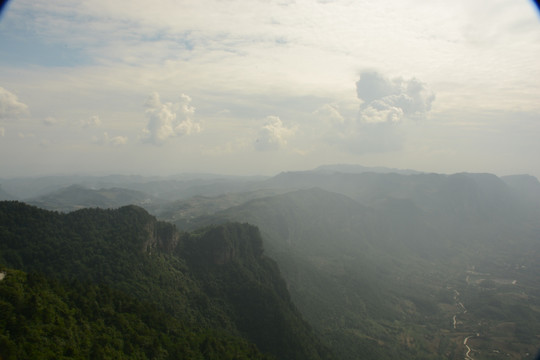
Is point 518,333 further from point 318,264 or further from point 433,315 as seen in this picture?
point 318,264

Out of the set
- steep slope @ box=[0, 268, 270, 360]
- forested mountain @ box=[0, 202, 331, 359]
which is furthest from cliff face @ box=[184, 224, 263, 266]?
steep slope @ box=[0, 268, 270, 360]

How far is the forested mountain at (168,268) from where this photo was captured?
2744 inches

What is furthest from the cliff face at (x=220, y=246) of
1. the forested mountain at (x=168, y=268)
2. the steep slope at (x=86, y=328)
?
the steep slope at (x=86, y=328)

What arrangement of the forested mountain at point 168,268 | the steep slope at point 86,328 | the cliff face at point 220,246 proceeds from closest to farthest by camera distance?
1. the steep slope at point 86,328
2. the forested mountain at point 168,268
3. the cliff face at point 220,246

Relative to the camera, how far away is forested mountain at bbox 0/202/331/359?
69.7m

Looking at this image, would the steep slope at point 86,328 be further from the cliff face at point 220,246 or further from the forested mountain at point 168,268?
the cliff face at point 220,246

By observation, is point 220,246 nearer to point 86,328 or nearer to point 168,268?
point 168,268

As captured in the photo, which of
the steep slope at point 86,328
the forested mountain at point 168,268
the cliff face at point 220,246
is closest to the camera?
the steep slope at point 86,328

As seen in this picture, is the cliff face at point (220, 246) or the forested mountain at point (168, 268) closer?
the forested mountain at point (168, 268)

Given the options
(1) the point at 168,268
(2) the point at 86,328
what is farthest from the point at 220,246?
(2) the point at 86,328

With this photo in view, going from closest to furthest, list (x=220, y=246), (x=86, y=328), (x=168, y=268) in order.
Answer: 1. (x=86, y=328)
2. (x=168, y=268)
3. (x=220, y=246)

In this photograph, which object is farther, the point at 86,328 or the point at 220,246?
the point at 220,246

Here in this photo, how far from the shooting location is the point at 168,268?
292 ft

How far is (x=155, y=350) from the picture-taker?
168ft
